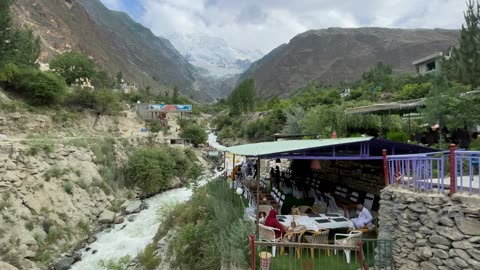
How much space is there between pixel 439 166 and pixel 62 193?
52.6 ft

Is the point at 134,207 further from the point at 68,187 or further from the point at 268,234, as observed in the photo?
the point at 268,234

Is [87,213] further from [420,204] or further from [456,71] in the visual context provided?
[456,71]

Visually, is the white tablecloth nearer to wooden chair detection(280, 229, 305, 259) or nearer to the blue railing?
wooden chair detection(280, 229, 305, 259)

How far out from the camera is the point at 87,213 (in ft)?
52.1

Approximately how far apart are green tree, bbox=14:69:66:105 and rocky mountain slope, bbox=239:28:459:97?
9406 cm

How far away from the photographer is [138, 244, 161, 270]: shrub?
11258mm

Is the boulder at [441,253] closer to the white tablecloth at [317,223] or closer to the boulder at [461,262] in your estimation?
the boulder at [461,262]

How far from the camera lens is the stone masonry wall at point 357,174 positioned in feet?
32.4

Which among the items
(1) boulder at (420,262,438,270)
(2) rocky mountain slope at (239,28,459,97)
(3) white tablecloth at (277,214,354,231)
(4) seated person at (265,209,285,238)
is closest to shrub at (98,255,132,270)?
(4) seated person at (265,209,285,238)

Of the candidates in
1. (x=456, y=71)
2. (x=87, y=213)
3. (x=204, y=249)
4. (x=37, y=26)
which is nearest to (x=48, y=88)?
(x=87, y=213)

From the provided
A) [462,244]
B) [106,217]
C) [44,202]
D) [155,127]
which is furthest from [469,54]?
[155,127]

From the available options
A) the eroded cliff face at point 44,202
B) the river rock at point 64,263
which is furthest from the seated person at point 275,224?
the eroded cliff face at point 44,202

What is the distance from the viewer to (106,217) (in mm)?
16219

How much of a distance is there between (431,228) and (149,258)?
985cm
